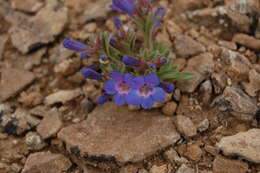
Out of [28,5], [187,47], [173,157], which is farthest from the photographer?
[28,5]

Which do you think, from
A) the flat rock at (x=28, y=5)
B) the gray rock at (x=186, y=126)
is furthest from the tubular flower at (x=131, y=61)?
the flat rock at (x=28, y=5)

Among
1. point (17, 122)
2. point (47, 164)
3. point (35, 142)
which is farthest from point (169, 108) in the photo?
point (17, 122)

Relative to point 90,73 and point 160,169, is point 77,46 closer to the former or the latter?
point 90,73

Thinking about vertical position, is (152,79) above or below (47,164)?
above

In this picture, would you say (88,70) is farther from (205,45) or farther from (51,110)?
(205,45)

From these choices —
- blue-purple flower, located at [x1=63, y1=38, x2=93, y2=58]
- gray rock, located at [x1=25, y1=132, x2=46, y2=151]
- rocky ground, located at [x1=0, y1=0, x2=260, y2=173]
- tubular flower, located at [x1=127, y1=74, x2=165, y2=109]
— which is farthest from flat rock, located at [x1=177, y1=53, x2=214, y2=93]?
gray rock, located at [x1=25, y1=132, x2=46, y2=151]

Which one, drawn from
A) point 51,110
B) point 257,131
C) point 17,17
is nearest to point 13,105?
point 51,110

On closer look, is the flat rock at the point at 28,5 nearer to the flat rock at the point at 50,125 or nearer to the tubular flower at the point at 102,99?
the flat rock at the point at 50,125
